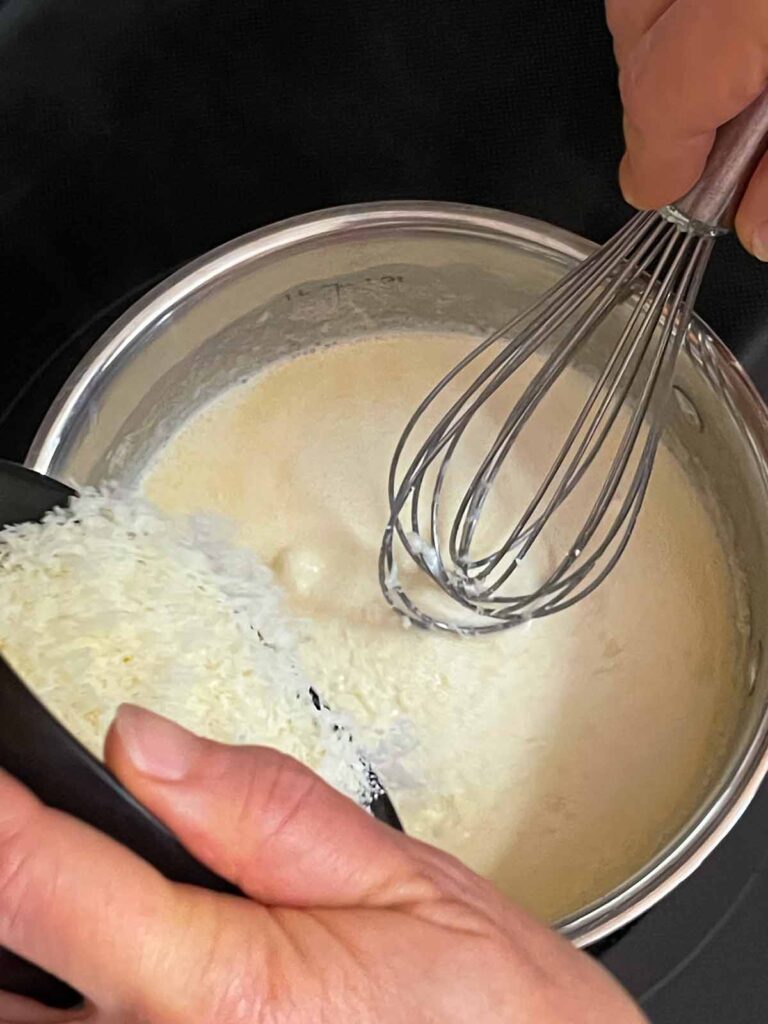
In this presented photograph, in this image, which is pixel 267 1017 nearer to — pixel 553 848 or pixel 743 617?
pixel 553 848

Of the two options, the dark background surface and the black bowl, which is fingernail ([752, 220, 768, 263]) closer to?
the dark background surface

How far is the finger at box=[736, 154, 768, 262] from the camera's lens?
20.4 inches

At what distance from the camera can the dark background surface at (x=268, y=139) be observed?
0.79 m

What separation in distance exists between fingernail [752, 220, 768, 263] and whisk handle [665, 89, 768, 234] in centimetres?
2

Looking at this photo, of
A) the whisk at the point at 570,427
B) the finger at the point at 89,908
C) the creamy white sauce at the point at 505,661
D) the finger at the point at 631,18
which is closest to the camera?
the finger at the point at 89,908

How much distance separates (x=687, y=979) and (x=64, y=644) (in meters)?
0.45

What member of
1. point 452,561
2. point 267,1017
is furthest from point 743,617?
point 267,1017

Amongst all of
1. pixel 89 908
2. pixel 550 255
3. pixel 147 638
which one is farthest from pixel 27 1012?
pixel 550 255

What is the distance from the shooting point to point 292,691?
631 mm

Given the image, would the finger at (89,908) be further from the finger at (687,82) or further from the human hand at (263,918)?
the finger at (687,82)

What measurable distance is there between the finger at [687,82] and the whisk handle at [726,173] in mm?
12

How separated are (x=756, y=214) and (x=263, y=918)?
0.41m

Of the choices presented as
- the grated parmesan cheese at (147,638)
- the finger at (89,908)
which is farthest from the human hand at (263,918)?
the grated parmesan cheese at (147,638)

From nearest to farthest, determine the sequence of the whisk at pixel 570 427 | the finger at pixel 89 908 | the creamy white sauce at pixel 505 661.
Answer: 1. the finger at pixel 89 908
2. the whisk at pixel 570 427
3. the creamy white sauce at pixel 505 661
